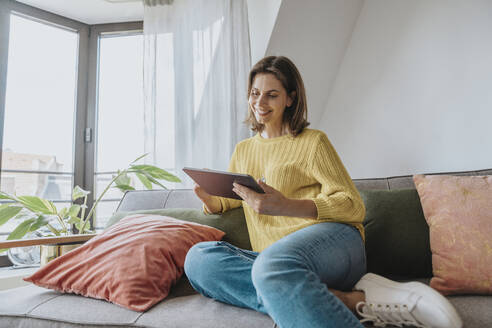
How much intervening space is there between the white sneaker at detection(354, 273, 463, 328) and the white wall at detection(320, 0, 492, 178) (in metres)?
1.01

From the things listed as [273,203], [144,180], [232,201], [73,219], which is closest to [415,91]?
[232,201]

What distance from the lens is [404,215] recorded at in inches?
49.4

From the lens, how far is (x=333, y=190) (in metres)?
1.09

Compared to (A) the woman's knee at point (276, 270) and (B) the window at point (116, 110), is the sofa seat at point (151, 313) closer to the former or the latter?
(A) the woman's knee at point (276, 270)

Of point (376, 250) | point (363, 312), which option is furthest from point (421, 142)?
point (363, 312)

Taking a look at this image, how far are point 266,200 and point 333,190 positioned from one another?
0.79ft

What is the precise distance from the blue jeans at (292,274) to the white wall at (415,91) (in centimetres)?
97

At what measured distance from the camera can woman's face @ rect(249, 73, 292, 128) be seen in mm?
1314

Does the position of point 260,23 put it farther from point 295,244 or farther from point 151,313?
point 151,313

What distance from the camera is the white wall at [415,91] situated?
1599 mm

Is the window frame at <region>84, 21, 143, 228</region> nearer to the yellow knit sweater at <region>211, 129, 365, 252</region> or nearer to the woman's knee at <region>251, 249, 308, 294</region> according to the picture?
the yellow knit sweater at <region>211, 129, 365, 252</region>

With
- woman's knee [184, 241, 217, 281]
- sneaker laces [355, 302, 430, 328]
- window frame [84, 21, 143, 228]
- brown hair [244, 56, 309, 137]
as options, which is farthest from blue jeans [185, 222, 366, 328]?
window frame [84, 21, 143, 228]

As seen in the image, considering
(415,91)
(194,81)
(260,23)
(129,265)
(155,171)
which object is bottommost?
(129,265)

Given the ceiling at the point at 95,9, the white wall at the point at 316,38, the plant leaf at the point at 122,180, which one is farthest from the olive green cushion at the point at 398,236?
the ceiling at the point at 95,9
